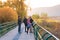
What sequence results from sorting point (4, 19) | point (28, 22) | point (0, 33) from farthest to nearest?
point (4, 19), point (28, 22), point (0, 33)

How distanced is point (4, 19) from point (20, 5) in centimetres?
3646

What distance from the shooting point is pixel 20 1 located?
71.6 meters

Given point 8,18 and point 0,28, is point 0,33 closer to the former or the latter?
point 0,28

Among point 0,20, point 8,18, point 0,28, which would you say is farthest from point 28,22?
point 8,18

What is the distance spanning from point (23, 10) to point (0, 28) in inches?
2133

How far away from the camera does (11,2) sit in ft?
239

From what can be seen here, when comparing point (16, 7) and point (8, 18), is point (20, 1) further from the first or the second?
point (8, 18)

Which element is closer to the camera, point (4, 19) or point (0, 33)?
point (0, 33)

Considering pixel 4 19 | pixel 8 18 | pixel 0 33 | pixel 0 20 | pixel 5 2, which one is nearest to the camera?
A: pixel 0 33

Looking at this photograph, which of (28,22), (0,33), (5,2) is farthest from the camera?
(5,2)

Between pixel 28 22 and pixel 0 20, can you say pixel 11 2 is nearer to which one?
pixel 0 20

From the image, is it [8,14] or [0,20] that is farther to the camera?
[8,14]

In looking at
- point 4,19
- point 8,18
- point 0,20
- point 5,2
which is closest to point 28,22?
point 0,20

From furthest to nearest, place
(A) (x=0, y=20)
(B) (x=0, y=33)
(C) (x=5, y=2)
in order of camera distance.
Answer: (C) (x=5, y=2)
(A) (x=0, y=20)
(B) (x=0, y=33)
